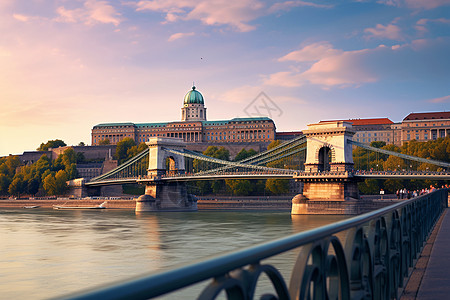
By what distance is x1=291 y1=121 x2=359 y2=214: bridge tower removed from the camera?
45.9 meters

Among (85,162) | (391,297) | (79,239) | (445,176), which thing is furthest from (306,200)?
(85,162)

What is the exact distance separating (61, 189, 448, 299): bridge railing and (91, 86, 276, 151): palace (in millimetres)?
111314

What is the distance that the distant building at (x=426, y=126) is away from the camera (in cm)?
10100

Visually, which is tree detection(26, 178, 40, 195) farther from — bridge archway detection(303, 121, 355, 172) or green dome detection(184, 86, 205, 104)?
green dome detection(184, 86, 205, 104)

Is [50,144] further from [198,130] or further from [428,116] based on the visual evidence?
[428,116]

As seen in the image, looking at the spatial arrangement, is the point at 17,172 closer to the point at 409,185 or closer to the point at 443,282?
the point at 409,185

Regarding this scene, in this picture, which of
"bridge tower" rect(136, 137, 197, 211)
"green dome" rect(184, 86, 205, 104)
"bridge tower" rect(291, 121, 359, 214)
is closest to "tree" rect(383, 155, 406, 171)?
"bridge tower" rect(291, 121, 359, 214)

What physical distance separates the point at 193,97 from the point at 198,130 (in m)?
16.8

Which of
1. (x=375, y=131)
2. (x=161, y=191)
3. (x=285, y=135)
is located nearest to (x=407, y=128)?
(x=375, y=131)

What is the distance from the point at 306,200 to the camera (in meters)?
46.6

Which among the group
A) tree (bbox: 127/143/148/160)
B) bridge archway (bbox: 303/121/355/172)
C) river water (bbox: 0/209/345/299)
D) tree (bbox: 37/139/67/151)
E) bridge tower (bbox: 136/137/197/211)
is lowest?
river water (bbox: 0/209/345/299)

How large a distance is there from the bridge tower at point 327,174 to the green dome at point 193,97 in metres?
87.9

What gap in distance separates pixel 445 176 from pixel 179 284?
146 ft

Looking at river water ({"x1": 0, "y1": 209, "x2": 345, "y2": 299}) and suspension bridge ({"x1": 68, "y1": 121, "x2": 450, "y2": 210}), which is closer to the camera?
river water ({"x1": 0, "y1": 209, "x2": 345, "y2": 299})
